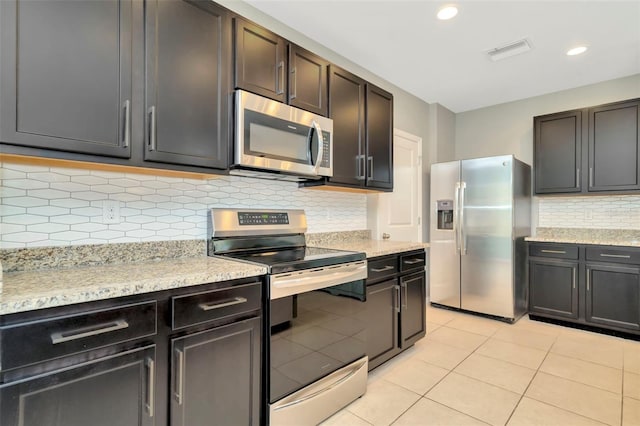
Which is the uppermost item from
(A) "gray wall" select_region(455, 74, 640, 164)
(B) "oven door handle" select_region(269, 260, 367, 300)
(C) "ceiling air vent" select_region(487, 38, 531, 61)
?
(C) "ceiling air vent" select_region(487, 38, 531, 61)

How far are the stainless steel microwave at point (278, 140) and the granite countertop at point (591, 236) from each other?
9.33 ft

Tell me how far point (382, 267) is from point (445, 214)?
1999 millimetres

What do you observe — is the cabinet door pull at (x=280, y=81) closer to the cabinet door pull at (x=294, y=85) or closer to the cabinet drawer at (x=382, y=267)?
the cabinet door pull at (x=294, y=85)

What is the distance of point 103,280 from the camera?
4.12ft

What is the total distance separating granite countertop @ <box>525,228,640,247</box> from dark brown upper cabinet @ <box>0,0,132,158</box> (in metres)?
4.03

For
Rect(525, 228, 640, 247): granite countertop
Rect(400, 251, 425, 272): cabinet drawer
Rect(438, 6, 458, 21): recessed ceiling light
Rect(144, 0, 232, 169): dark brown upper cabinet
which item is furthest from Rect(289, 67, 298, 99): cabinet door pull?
Rect(525, 228, 640, 247): granite countertop

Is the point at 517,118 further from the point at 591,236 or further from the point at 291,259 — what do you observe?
the point at 291,259

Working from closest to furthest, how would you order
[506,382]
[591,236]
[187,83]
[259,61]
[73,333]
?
[73,333], [187,83], [259,61], [506,382], [591,236]

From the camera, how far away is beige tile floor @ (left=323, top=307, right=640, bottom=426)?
77.1 inches

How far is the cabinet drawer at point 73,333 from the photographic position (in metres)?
0.99

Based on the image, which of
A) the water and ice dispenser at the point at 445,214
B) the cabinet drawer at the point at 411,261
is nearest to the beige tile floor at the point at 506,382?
the cabinet drawer at the point at 411,261

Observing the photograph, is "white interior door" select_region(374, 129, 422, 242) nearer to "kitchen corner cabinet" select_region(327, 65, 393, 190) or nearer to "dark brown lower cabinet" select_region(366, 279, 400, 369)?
"kitchen corner cabinet" select_region(327, 65, 393, 190)

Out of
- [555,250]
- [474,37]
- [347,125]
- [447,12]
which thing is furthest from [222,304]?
[555,250]

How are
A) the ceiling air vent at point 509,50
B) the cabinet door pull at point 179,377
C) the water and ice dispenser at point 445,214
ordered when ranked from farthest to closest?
the water and ice dispenser at point 445,214, the ceiling air vent at point 509,50, the cabinet door pull at point 179,377
